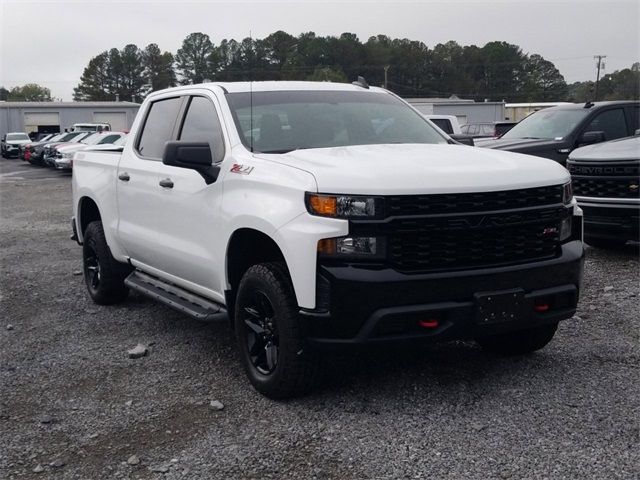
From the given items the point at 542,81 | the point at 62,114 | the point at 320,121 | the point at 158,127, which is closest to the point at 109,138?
the point at 158,127

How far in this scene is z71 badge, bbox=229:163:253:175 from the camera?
4562 mm

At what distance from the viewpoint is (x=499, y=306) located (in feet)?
13.4

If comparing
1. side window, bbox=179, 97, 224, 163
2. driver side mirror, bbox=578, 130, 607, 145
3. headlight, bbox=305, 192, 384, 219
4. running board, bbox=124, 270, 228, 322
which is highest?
side window, bbox=179, 97, 224, 163

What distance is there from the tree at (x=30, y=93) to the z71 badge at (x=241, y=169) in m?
153

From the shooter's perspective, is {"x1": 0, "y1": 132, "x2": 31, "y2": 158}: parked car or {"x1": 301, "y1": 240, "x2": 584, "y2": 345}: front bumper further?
{"x1": 0, "y1": 132, "x2": 31, "y2": 158}: parked car

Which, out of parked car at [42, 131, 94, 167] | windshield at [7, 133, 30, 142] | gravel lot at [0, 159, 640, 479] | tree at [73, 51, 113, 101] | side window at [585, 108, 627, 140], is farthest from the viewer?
tree at [73, 51, 113, 101]

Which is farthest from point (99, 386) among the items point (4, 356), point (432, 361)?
point (432, 361)

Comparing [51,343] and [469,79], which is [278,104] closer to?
[51,343]

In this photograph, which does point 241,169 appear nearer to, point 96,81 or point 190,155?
point 190,155

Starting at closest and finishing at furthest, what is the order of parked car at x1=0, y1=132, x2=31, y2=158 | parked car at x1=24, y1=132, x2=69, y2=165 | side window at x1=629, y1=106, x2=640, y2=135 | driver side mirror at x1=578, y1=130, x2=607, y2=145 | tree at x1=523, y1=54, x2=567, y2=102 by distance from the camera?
driver side mirror at x1=578, y1=130, x2=607, y2=145 < side window at x1=629, y1=106, x2=640, y2=135 < parked car at x1=24, y1=132, x2=69, y2=165 < parked car at x1=0, y1=132, x2=31, y2=158 < tree at x1=523, y1=54, x2=567, y2=102


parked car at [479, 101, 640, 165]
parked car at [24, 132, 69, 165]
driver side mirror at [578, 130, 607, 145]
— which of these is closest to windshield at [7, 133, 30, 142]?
parked car at [24, 132, 69, 165]

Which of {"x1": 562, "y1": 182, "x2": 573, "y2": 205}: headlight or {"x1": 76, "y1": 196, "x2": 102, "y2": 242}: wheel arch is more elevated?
{"x1": 562, "y1": 182, "x2": 573, "y2": 205}: headlight

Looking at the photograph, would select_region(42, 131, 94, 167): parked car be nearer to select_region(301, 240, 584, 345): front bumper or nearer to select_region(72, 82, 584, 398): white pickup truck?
select_region(72, 82, 584, 398): white pickup truck

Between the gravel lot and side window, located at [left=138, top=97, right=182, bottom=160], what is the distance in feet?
4.85
